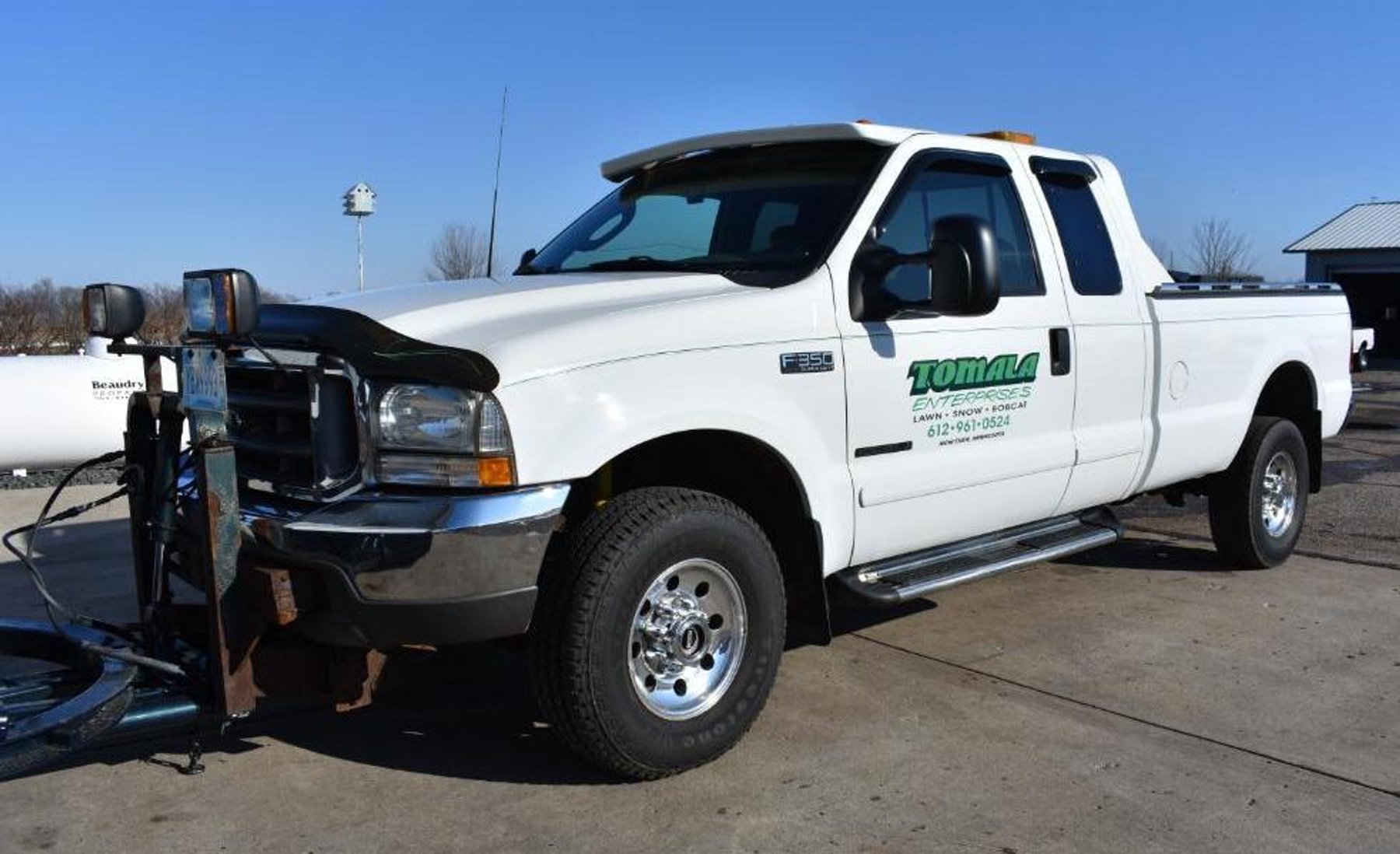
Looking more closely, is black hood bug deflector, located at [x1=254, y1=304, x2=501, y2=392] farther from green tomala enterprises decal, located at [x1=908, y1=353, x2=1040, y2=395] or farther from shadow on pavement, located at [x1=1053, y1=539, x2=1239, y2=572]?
shadow on pavement, located at [x1=1053, y1=539, x2=1239, y2=572]

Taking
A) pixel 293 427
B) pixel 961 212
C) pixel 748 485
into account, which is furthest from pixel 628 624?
pixel 961 212

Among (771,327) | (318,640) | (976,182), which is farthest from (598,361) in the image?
(976,182)

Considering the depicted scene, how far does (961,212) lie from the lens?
519 centimetres

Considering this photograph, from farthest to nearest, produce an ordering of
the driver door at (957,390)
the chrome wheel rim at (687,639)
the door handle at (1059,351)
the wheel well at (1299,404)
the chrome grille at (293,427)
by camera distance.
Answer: the wheel well at (1299,404)
the door handle at (1059,351)
the driver door at (957,390)
the chrome wheel rim at (687,639)
the chrome grille at (293,427)

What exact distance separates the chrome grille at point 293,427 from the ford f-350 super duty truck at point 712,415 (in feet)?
0.04

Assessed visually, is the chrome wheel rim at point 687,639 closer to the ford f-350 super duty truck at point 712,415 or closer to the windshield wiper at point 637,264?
the ford f-350 super duty truck at point 712,415

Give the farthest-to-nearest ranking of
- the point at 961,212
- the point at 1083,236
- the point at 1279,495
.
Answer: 1. the point at 1279,495
2. the point at 1083,236
3. the point at 961,212

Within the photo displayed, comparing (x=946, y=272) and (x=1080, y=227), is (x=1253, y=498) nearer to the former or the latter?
(x=1080, y=227)

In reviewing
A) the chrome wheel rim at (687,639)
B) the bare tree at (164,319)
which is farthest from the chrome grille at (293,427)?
the bare tree at (164,319)

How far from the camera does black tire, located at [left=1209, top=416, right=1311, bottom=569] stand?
6688 mm

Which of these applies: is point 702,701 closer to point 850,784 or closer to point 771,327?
point 850,784

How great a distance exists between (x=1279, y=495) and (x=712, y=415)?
454 centimetres

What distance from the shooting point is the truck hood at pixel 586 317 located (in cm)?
359

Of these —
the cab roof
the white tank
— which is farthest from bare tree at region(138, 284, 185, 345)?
the cab roof
